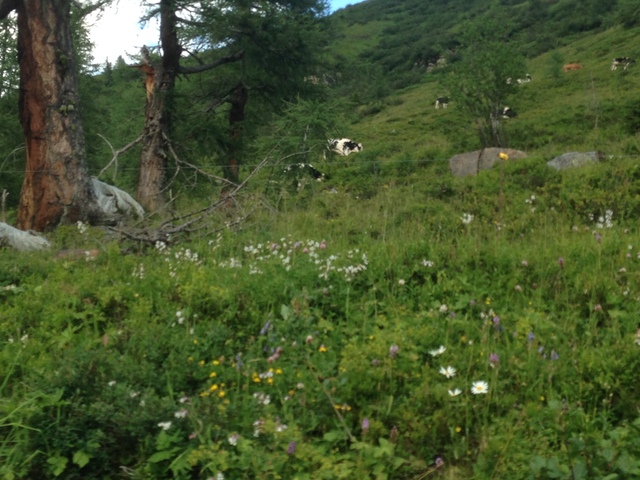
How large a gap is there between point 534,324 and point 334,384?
1328 millimetres

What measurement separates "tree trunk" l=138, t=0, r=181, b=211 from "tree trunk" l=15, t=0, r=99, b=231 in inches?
94.5

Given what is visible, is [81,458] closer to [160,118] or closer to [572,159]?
[160,118]

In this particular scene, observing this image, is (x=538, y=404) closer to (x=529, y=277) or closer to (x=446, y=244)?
(x=529, y=277)

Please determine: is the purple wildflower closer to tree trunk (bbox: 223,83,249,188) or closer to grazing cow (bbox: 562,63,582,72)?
tree trunk (bbox: 223,83,249,188)

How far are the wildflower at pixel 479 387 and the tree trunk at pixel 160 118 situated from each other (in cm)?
882

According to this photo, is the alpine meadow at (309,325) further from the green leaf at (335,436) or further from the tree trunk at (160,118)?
the tree trunk at (160,118)

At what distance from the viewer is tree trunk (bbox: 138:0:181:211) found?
1204 centimetres

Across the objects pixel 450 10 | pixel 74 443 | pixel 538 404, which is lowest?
pixel 538 404

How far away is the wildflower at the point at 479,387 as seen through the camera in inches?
128

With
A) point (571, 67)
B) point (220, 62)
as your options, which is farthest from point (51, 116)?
point (571, 67)

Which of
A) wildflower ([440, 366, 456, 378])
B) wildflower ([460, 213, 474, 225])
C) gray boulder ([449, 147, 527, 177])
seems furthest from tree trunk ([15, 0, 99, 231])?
gray boulder ([449, 147, 527, 177])

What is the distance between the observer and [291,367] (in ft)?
11.8

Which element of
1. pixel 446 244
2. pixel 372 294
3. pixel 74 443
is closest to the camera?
pixel 74 443

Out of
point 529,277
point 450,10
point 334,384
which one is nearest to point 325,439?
point 334,384
